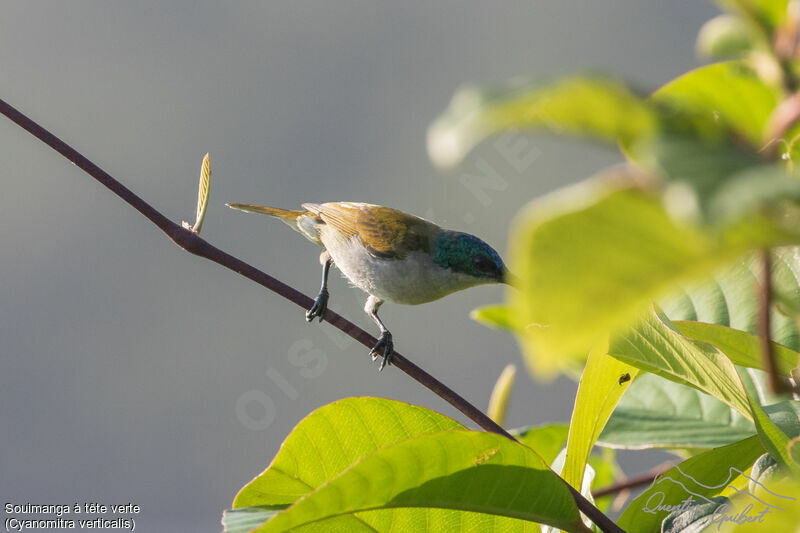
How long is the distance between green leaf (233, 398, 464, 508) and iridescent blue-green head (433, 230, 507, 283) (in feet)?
6.13

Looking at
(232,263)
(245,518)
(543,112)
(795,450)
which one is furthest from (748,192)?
(232,263)

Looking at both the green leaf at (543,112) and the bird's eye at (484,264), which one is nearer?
the green leaf at (543,112)

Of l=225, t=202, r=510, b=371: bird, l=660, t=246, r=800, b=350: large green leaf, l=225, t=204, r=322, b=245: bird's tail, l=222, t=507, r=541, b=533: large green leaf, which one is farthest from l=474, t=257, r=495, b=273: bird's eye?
l=222, t=507, r=541, b=533: large green leaf

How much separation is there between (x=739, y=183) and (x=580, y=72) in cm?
13

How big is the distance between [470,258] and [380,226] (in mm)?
443

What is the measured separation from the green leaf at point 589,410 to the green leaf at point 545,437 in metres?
0.49

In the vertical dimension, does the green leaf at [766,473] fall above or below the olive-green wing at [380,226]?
below

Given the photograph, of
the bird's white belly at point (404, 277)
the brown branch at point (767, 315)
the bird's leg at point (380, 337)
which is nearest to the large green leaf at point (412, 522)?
the brown branch at point (767, 315)

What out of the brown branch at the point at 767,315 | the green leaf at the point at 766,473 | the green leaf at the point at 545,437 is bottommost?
the green leaf at the point at 545,437

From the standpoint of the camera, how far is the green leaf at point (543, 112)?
44 cm

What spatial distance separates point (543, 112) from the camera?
47 centimetres
